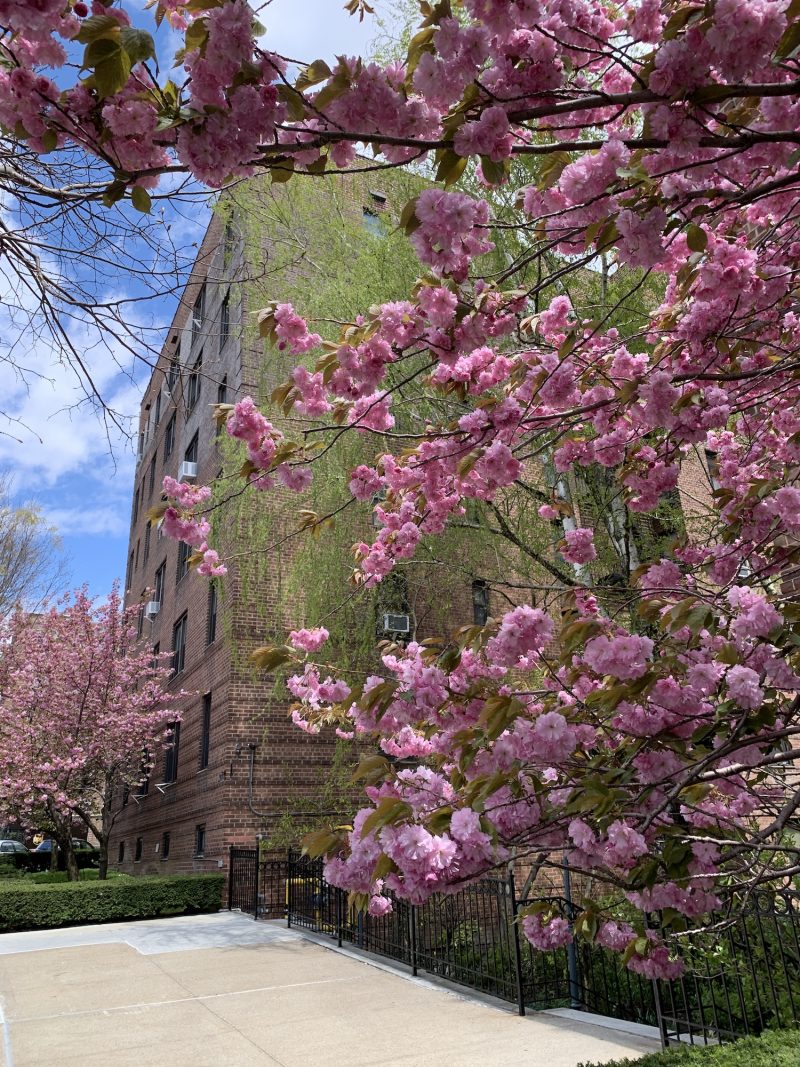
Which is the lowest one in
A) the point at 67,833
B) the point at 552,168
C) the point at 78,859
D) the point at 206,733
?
the point at 78,859

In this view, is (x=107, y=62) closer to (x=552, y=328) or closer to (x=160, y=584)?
(x=552, y=328)

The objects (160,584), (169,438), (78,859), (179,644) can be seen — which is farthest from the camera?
(78,859)

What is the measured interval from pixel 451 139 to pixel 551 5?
88 centimetres

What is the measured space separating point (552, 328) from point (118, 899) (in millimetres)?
13238

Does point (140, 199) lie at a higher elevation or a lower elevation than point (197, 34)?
lower

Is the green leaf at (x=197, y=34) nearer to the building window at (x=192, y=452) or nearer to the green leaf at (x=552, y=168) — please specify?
the green leaf at (x=552, y=168)

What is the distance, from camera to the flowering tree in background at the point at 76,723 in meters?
17.0

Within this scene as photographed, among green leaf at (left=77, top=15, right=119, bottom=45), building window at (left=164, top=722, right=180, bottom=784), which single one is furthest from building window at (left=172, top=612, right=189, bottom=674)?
green leaf at (left=77, top=15, right=119, bottom=45)

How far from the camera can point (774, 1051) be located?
3754 mm

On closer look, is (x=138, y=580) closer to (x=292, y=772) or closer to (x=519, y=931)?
(x=292, y=772)

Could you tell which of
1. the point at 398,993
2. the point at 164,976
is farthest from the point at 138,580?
the point at 398,993

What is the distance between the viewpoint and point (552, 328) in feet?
14.4

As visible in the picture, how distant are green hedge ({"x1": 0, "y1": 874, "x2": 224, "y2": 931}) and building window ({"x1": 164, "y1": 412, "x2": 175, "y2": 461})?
13.8 metres

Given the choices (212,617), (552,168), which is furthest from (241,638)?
(552,168)
